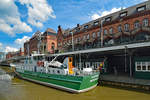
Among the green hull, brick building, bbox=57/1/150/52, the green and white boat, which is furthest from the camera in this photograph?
brick building, bbox=57/1/150/52

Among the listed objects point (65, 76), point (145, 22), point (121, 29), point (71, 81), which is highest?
point (145, 22)

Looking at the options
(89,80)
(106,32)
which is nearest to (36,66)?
(89,80)

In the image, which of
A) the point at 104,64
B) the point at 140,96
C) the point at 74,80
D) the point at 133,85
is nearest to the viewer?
the point at 140,96

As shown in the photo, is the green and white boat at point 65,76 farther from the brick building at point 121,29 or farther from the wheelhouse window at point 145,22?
the wheelhouse window at point 145,22

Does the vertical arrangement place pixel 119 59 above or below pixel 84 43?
below

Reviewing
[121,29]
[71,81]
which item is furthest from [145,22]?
Answer: [71,81]

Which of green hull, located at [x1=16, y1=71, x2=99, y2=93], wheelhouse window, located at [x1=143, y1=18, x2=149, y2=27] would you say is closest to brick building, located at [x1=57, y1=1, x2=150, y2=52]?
wheelhouse window, located at [x1=143, y1=18, x2=149, y2=27]

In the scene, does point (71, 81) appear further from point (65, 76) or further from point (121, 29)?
point (121, 29)

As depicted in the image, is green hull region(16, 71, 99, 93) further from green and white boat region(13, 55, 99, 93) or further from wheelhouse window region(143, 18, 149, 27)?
wheelhouse window region(143, 18, 149, 27)

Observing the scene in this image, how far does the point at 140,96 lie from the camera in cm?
1102

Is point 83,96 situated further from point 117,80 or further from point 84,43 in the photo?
point 84,43

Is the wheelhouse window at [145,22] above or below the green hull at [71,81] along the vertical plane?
above

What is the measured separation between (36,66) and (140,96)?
54.3 feet

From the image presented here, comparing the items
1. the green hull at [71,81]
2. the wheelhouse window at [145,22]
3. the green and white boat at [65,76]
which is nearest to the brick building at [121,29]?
the wheelhouse window at [145,22]
